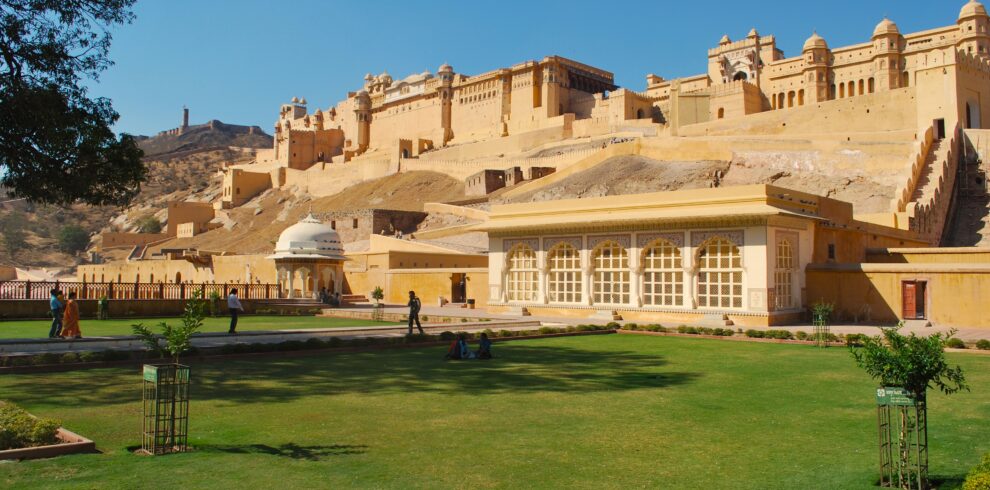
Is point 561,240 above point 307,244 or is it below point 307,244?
below

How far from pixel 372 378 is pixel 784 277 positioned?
47.3 ft

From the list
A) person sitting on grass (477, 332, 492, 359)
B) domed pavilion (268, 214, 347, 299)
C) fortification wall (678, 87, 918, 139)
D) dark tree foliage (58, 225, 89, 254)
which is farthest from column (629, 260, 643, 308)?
dark tree foliage (58, 225, 89, 254)

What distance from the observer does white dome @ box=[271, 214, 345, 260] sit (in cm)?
3509

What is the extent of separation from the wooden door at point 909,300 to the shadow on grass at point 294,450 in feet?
61.9

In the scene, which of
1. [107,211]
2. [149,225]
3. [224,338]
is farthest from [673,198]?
[107,211]

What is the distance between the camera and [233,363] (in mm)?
13656

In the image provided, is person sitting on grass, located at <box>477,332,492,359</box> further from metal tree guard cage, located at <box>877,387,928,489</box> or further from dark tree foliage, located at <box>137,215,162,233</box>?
dark tree foliage, located at <box>137,215,162,233</box>

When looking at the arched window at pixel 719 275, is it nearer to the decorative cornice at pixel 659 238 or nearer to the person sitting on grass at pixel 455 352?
the decorative cornice at pixel 659 238

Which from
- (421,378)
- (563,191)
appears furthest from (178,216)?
(421,378)

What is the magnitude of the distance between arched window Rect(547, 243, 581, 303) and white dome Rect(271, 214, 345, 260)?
41.6ft

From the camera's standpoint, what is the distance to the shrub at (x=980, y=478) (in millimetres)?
4941

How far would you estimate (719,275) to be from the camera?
22594mm

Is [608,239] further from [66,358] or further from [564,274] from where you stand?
[66,358]

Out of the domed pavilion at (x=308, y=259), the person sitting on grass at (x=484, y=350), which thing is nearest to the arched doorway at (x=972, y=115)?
the domed pavilion at (x=308, y=259)
